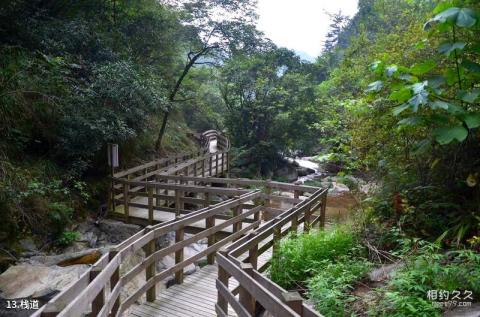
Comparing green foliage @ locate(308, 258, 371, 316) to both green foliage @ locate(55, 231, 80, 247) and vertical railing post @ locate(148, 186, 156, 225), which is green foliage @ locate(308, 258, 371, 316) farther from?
green foliage @ locate(55, 231, 80, 247)

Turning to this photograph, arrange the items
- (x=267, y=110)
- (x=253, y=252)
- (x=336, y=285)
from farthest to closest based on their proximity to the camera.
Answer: (x=267, y=110) → (x=253, y=252) → (x=336, y=285)

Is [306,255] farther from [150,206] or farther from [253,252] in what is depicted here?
[150,206]

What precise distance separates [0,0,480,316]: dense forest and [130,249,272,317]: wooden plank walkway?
1.07 metres

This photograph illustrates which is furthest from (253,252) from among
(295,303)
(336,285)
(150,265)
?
(295,303)

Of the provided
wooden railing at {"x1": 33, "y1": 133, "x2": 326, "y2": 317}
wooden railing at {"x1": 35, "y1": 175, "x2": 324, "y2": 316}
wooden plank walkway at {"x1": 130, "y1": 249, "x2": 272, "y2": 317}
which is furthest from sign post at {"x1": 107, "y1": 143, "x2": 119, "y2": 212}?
wooden plank walkway at {"x1": 130, "y1": 249, "x2": 272, "y2": 317}

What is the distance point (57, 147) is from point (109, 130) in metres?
1.35

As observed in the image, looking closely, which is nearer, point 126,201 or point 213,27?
point 126,201

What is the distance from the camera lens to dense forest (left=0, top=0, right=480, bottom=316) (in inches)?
128

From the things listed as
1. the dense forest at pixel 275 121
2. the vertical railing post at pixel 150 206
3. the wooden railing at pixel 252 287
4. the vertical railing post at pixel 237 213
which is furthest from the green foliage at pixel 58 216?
the wooden railing at pixel 252 287

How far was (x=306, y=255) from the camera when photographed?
452 centimetres

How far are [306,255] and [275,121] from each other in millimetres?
16913

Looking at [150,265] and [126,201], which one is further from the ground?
[150,265]

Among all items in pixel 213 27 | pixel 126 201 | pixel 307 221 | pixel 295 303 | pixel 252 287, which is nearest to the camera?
pixel 295 303

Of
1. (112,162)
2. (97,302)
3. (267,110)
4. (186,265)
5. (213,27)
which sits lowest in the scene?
(186,265)
